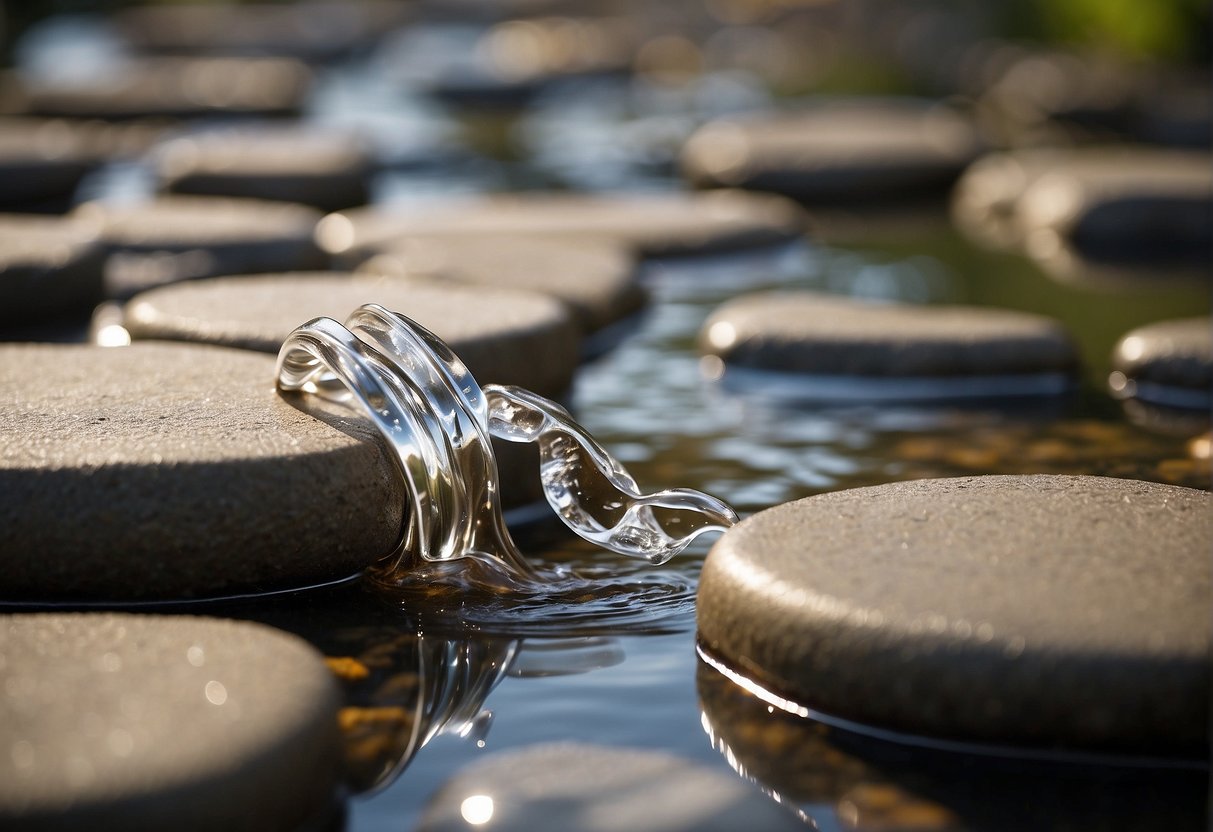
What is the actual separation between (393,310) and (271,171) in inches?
177

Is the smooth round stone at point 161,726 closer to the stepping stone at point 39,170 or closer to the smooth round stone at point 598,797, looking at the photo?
the smooth round stone at point 598,797

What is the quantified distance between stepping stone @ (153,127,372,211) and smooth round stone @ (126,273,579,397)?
3.50 metres

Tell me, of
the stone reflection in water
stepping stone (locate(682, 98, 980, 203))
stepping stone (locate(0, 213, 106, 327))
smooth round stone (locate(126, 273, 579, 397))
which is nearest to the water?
the stone reflection in water

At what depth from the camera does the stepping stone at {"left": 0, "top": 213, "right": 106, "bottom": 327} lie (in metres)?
4.92

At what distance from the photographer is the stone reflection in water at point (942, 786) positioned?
229 cm

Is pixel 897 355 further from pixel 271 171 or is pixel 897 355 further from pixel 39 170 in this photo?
pixel 39 170

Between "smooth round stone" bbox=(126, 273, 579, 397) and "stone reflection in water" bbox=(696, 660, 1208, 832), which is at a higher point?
"smooth round stone" bbox=(126, 273, 579, 397)

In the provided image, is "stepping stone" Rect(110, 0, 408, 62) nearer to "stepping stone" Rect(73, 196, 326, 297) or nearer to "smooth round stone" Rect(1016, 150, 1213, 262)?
"smooth round stone" Rect(1016, 150, 1213, 262)

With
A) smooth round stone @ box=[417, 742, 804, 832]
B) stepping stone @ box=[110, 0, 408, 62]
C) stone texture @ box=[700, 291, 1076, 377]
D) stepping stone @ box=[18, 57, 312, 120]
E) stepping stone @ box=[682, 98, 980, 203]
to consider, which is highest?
smooth round stone @ box=[417, 742, 804, 832]

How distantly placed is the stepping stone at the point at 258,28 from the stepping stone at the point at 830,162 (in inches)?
396

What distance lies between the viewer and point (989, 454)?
4.17 meters

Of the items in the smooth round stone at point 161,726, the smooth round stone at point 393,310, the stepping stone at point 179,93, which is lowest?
the stepping stone at point 179,93

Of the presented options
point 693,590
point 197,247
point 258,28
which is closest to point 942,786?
point 693,590

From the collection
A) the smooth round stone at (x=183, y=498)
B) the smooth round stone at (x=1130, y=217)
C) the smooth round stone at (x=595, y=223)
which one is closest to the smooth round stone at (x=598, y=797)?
the smooth round stone at (x=183, y=498)
